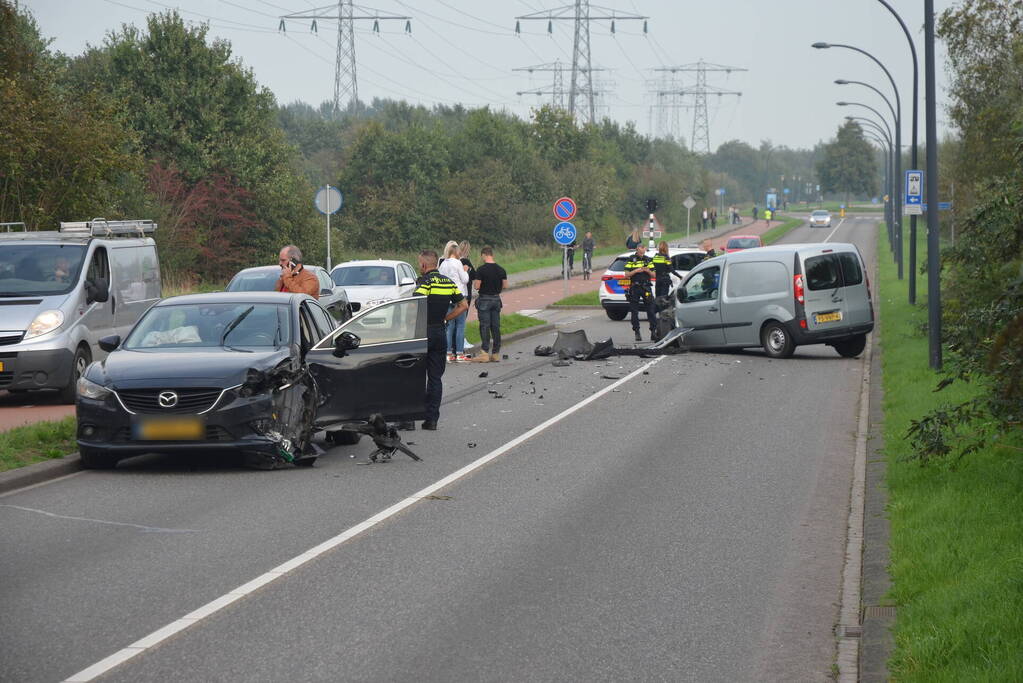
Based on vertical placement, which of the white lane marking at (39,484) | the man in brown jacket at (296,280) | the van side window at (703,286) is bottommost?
the white lane marking at (39,484)

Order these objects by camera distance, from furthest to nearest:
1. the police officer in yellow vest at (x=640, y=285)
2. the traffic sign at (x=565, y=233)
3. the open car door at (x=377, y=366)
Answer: the traffic sign at (x=565, y=233), the police officer in yellow vest at (x=640, y=285), the open car door at (x=377, y=366)

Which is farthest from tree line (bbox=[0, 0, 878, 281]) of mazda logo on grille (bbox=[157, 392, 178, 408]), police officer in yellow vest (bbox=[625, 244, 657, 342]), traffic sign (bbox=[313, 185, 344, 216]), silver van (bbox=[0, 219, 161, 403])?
mazda logo on grille (bbox=[157, 392, 178, 408])

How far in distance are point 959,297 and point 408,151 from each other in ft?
190

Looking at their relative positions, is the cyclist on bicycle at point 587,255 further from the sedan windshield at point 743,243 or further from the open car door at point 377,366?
the open car door at point 377,366

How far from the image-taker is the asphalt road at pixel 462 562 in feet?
19.6

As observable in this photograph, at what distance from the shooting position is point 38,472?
11094 millimetres

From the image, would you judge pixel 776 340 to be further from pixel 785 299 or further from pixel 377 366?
pixel 377 366

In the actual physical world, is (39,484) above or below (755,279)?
below

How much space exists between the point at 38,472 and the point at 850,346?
51.0 ft

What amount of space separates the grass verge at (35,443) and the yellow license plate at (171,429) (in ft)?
3.80

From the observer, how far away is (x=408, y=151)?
7462 centimetres

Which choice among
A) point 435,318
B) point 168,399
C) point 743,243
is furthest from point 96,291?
point 743,243

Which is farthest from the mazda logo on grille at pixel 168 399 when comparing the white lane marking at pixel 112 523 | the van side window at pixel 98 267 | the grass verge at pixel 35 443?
the van side window at pixel 98 267

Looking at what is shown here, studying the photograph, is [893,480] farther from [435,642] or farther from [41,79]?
[41,79]
